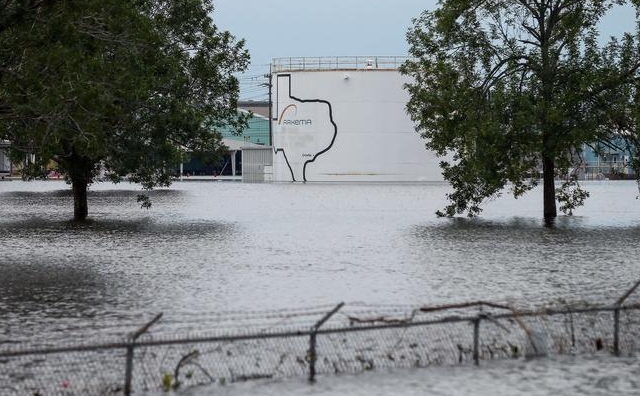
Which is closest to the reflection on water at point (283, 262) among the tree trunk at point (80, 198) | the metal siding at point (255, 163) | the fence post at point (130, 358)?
the tree trunk at point (80, 198)

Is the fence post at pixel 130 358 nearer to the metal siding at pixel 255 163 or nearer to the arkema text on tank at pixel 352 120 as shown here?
the arkema text on tank at pixel 352 120

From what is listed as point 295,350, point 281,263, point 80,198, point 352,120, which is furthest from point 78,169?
point 352,120

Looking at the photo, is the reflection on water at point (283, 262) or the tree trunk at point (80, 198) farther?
the tree trunk at point (80, 198)

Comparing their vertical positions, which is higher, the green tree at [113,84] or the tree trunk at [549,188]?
the green tree at [113,84]

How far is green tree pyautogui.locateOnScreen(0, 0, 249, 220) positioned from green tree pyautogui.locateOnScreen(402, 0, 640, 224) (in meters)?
8.62

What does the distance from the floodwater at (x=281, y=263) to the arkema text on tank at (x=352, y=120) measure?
51.7 m

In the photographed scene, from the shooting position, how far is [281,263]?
86.1 feet

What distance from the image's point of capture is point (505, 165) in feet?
127

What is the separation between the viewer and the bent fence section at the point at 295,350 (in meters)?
11.9

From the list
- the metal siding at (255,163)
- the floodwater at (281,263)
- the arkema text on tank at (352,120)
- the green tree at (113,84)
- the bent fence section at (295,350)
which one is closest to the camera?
the bent fence section at (295,350)

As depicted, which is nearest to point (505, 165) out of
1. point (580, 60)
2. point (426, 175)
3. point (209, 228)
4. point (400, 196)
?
point (580, 60)

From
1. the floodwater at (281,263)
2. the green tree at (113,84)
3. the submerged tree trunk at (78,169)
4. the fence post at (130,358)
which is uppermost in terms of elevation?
the green tree at (113,84)

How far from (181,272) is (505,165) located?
720 inches

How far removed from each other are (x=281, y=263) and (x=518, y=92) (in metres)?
16.1
